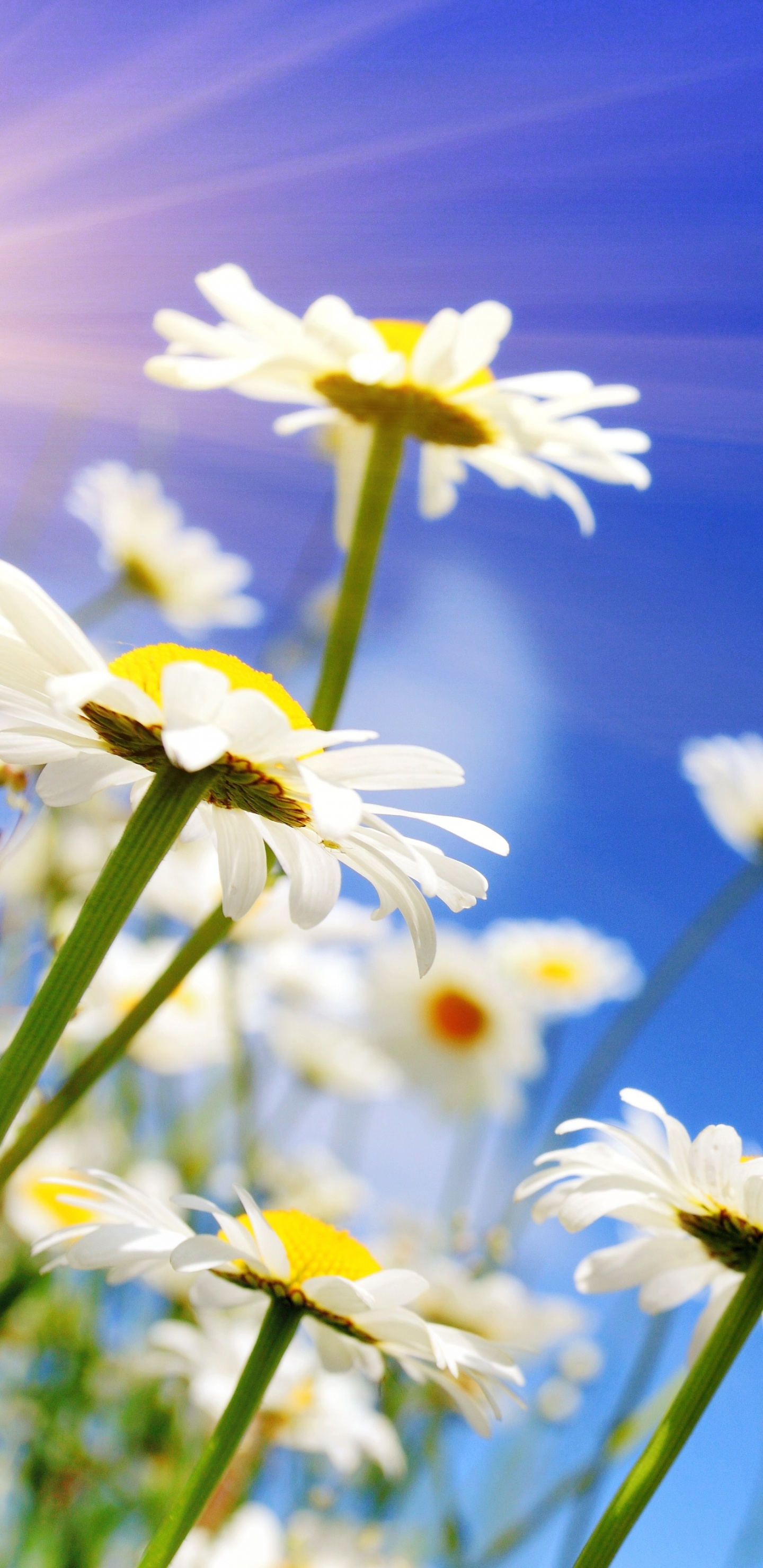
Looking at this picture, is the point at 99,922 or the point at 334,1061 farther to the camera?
the point at 334,1061

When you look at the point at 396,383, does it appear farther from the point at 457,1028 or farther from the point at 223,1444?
the point at 457,1028

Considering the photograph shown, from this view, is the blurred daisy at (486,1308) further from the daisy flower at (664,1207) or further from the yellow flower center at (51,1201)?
the daisy flower at (664,1207)

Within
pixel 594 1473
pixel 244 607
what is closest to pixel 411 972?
pixel 244 607

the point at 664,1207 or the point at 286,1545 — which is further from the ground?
the point at 664,1207

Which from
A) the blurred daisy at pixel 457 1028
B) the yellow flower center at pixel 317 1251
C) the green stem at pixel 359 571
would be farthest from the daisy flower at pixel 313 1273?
the blurred daisy at pixel 457 1028

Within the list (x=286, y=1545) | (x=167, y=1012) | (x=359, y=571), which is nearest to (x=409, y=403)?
(x=359, y=571)


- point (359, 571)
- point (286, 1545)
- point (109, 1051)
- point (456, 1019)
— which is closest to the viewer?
point (109, 1051)

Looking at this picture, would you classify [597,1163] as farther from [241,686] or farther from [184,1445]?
[184,1445]

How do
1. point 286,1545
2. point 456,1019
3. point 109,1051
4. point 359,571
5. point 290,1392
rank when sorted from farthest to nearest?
point 456,1019
point 286,1545
point 290,1392
point 359,571
point 109,1051
